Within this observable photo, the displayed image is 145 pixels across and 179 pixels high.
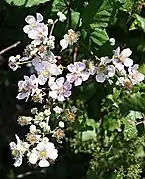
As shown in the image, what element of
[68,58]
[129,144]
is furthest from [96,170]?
[68,58]

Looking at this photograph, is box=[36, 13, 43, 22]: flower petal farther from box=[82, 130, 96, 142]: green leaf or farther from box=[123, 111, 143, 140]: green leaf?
box=[82, 130, 96, 142]: green leaf

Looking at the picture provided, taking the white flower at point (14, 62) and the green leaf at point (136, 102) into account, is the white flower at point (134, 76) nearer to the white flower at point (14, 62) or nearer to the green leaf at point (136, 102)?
the green leaf at point (136, 102)

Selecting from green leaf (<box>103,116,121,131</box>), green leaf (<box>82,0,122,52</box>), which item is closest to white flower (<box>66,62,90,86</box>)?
green leaf (<box>82,0,122,52</box>)

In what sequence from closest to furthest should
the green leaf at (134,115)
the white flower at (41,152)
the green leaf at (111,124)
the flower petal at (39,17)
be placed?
the white flower at (41,152), the flower petal at (39,17), the green leaf at (134,115), the green leaf at (111,124)

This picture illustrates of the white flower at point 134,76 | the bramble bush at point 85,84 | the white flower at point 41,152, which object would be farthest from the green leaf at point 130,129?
the white flower at point 41,152

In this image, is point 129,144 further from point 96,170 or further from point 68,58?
point 68,58

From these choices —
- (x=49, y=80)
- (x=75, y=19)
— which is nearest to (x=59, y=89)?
(x=49, y=80)

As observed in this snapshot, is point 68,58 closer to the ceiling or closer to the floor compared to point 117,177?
closer to the ceiling
